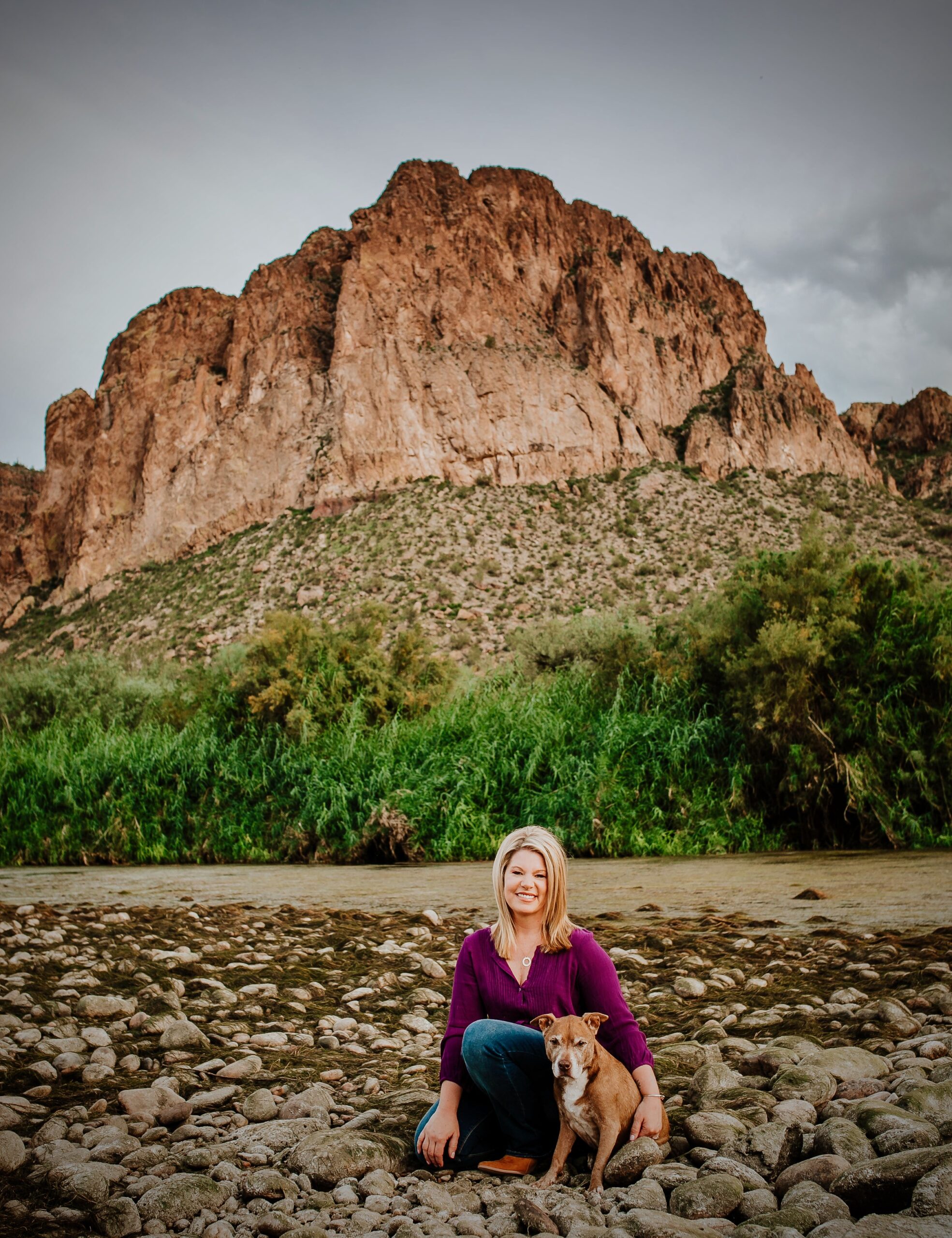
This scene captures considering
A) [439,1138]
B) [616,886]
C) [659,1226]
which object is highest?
[659,1226]

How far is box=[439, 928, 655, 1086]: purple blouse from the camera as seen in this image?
8.09 feet

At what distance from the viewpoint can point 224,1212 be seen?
6.62 feet

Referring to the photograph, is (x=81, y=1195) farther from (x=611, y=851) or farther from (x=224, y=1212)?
(x=611, y=851)

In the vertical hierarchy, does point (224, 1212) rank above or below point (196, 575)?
below

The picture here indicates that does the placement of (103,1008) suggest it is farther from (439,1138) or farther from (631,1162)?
(631,1162)

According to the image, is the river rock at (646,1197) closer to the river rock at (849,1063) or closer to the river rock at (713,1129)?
the river rock at (713,1129)

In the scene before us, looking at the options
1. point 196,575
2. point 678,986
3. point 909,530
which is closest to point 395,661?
point 678,986

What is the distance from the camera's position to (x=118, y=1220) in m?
1.94

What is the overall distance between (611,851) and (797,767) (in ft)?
8.31

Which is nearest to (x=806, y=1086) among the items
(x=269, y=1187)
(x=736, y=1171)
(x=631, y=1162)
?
(x=736, y=1171)

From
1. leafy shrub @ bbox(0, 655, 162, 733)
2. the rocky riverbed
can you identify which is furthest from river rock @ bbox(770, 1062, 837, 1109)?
leafy shrub @ bbox(0, 655, 162, 733)

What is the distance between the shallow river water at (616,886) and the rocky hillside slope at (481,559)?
26313 millimetres

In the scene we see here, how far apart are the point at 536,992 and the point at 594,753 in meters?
8.11

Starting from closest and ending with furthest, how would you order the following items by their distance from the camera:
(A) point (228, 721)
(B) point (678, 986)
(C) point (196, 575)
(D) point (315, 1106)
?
(D) point (315, 1106) → (B) point (678, 986) → (A) point (228, 721) → (C) point (196, 575)
